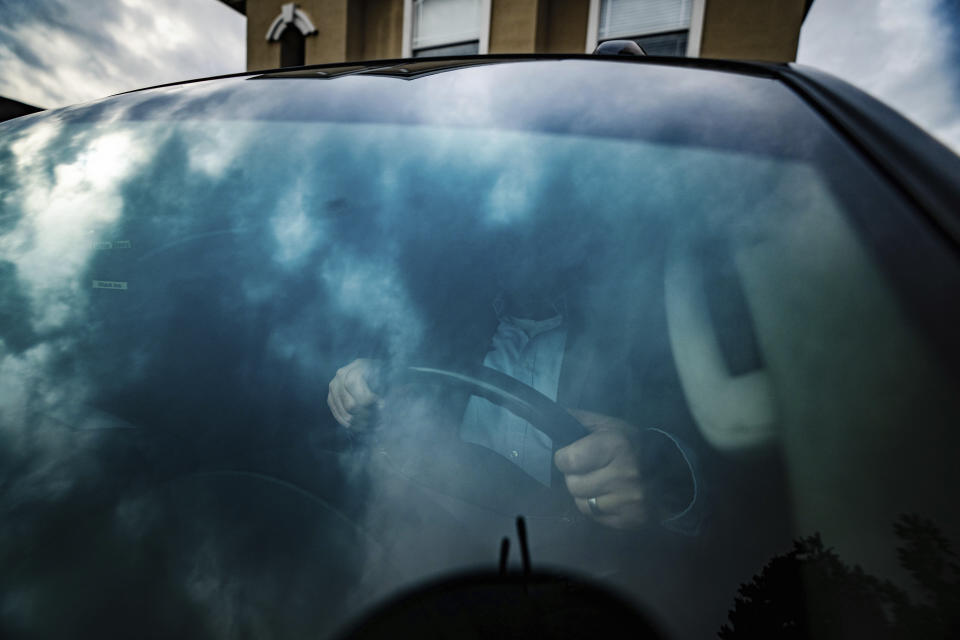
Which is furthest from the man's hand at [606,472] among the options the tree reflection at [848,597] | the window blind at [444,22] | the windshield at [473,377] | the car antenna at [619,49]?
the window blind at [444,22]

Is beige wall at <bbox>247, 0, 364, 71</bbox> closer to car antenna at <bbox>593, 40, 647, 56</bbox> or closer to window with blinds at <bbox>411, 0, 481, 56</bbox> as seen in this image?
window with blinds at <bbox>411, 0, 481, 56</bbox>

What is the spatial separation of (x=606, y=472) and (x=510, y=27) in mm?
6302

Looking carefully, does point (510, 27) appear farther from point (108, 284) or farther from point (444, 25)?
point (108, 284)

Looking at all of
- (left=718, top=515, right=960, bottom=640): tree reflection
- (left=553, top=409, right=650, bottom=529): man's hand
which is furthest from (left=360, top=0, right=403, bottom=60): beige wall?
(left=718, top=515, right=960, bottom=640): tree reflection

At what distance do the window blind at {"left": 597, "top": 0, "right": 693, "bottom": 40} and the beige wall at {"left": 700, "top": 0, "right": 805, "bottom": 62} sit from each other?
306 mm

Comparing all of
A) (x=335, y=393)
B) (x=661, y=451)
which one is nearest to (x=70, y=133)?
(x=335, y=393)

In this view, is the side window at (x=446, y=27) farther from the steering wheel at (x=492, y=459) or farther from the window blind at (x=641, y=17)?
the steering wheel at (x=492, y=459)

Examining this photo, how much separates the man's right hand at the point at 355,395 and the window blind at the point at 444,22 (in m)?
6.55

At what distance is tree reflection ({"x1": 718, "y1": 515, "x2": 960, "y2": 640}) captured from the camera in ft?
1.09

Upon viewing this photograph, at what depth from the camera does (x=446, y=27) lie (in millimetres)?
6242

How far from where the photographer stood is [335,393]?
→ 58 centimetres

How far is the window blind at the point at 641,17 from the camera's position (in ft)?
16.9

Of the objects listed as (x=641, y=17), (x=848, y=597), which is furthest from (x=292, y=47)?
(x=848, y=597)

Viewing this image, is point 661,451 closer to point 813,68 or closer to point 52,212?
point 813,68
